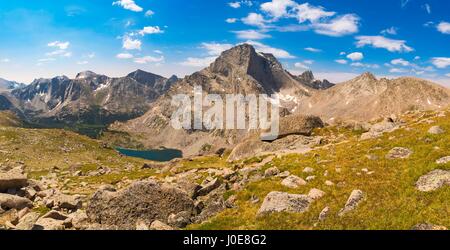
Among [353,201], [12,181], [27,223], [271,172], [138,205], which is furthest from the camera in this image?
[12,181]

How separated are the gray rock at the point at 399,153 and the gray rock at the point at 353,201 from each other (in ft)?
27.2

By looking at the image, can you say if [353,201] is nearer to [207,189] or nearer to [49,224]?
[207,189]

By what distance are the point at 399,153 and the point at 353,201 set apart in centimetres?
1019

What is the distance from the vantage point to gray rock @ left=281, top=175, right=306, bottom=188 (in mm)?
27417

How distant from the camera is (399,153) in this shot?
29.2 meters

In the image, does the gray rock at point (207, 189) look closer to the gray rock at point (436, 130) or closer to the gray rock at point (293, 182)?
the gray rock at point (293, 182)

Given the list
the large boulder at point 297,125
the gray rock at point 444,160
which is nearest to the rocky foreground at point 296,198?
the gray rock at point 444,160

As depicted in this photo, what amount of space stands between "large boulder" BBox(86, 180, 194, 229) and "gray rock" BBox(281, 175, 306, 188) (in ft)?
25.4

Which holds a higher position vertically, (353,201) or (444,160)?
(444,160)

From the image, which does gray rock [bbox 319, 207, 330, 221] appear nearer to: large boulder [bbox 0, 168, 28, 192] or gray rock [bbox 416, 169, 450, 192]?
gray rock [bbox 416, 169, 450, 192]

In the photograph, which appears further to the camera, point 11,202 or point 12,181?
point 12,181

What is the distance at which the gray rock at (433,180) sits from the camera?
68.9 feet

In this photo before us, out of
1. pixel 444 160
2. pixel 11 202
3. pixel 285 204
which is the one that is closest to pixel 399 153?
pixel 444 160
